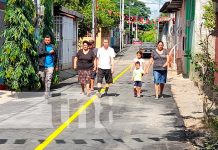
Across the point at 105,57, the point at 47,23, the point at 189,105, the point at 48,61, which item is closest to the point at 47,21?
the point at 47,23

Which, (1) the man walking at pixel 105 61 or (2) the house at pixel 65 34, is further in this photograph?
(2) the house at pixel 65 34

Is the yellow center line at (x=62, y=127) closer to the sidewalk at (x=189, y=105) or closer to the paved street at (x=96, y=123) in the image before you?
the paved street at (x=96, y=123)

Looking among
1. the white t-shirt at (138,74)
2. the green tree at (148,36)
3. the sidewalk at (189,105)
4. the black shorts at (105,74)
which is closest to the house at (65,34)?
the sidewalk at (189,105)

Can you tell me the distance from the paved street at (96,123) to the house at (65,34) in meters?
11.8

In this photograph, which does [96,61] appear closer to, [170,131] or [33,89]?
[33,89]

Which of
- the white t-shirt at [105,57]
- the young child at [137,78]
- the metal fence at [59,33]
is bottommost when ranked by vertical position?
the young child at [137,78]

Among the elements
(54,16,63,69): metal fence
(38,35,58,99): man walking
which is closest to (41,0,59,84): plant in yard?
(38,35,58,99): man walking

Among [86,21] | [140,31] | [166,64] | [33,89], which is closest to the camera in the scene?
[166,64]

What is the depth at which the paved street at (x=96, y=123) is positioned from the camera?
8.07 m

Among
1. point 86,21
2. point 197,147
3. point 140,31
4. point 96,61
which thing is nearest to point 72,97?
point 96,61

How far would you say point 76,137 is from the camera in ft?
28.1

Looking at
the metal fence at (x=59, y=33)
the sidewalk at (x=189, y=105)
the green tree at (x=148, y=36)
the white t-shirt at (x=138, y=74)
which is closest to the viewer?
the sidewalk at (x=189, y=105)

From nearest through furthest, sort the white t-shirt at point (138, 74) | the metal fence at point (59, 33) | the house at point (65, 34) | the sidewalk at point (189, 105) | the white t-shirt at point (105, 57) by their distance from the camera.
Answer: the sidewalk at point (189, 105)
the white t-shirt at point (105, 57)
the white t-shirt at point (138, 74)
the house at point (65, 34)
the metal fence at point (59, 33)

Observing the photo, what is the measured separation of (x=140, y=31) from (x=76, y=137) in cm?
12737
